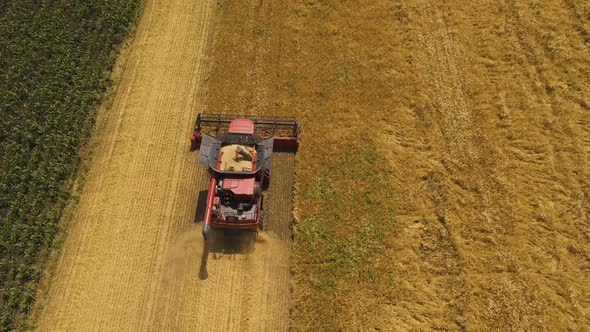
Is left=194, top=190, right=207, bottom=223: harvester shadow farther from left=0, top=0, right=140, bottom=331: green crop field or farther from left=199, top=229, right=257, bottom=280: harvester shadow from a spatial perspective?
left=0, top=0, right=140, bottom=331: green crop field

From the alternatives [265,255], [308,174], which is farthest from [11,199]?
[308,174]

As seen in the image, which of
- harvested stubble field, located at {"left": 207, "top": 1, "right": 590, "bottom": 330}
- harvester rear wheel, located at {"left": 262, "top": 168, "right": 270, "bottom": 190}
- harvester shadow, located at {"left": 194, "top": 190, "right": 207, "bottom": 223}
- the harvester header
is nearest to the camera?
harvested stubble field, located at {"left": 207, "top": 1, "right": 590, "bottom": 330}

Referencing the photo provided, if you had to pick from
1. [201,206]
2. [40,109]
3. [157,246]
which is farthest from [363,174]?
[40,109]

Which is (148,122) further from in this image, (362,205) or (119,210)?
(362,205)

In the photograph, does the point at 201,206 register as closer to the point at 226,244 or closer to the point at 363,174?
the point at 226,244

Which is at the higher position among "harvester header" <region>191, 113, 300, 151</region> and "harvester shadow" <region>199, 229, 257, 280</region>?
"harvester header" <region>191, 113, 300, 151</region>

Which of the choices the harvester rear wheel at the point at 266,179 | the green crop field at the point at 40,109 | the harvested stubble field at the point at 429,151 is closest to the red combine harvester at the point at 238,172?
the harvester rear wheel at the point at 266,179

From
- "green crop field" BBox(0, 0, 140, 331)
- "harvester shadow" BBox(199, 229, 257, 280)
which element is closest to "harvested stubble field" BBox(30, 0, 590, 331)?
"harvester shadow" BBox(199, 229, 257, 280)

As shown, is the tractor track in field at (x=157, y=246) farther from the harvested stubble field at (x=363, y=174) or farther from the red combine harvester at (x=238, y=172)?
the red combine harvester at (x=238, y=172)
